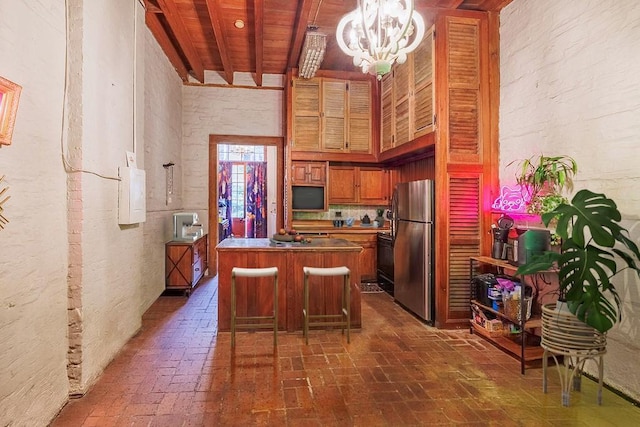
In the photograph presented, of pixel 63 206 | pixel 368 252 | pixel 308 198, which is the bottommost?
pixel 368 252

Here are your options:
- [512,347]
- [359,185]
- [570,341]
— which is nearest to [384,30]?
[570,341]

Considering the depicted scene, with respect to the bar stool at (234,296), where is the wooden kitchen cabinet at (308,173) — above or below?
above

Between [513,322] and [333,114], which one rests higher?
[333,114]

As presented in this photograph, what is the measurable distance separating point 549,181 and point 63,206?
3.69 meters

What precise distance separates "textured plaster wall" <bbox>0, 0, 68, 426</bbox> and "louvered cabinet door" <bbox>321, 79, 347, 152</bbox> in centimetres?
380

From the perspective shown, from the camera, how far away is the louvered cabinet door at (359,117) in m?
5.68

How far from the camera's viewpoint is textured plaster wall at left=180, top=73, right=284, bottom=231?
6.10m

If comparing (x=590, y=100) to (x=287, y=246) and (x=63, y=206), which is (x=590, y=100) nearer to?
(x=287, y=246)

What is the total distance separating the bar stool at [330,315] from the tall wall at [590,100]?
1.99m

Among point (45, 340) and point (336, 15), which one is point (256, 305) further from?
→ point (336, 15)

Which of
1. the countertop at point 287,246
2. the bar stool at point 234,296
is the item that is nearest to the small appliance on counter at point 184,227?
the countertop at point 287,246

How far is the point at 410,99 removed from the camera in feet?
14.1

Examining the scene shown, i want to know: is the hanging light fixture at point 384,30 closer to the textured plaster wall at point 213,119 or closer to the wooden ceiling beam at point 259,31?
the wooden ceiling beam at point 259,31

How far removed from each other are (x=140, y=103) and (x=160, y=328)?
2.39 m
